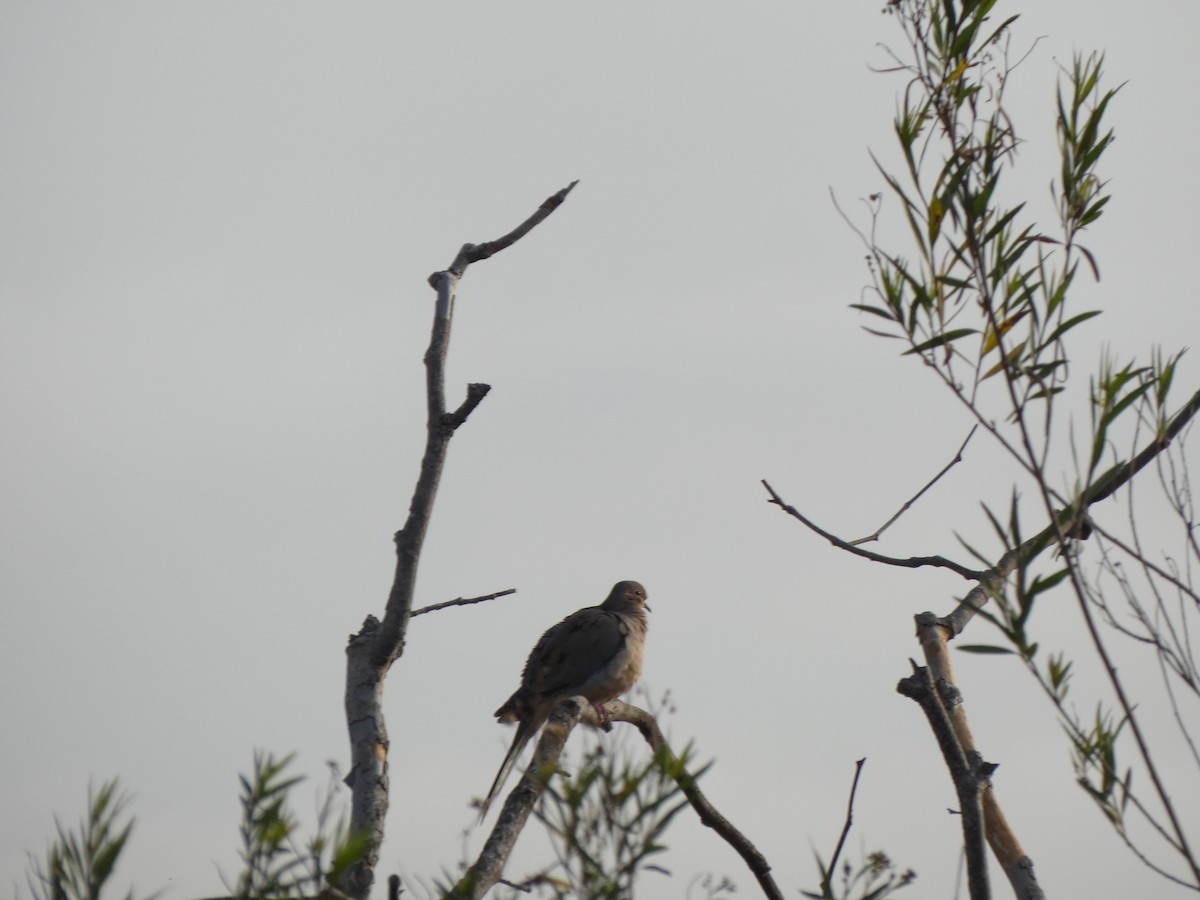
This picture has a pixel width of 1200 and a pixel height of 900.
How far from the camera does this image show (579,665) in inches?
328

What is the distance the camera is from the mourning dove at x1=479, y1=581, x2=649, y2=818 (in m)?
7.81

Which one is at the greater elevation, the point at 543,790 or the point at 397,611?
the point at 397,611

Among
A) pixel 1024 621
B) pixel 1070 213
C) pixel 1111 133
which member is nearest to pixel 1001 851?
pixel 1024 621

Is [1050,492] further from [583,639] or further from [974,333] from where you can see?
[583,639]

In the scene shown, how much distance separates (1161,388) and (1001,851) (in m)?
1.39

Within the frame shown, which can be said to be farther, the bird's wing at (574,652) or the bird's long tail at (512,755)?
the bird's wing at (574,652)

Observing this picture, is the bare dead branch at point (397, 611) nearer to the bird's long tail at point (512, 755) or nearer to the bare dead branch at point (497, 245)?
the bare dead branch at point (497, 245)

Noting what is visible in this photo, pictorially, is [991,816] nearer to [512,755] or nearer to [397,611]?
[397,611]

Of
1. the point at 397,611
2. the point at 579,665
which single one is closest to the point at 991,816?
the point at 397,611

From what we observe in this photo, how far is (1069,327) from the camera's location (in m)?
3.38

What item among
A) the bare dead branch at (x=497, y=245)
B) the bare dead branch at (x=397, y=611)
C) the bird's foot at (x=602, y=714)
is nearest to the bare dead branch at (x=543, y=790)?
the bird's foot at (x=602, y=714)

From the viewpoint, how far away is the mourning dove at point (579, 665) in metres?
7.81

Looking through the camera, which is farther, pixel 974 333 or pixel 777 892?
pixel 777 892

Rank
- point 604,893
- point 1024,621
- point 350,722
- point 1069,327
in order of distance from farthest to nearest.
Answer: point 350,722 → point 1069,327 → point 1024,621 → point 604,893
